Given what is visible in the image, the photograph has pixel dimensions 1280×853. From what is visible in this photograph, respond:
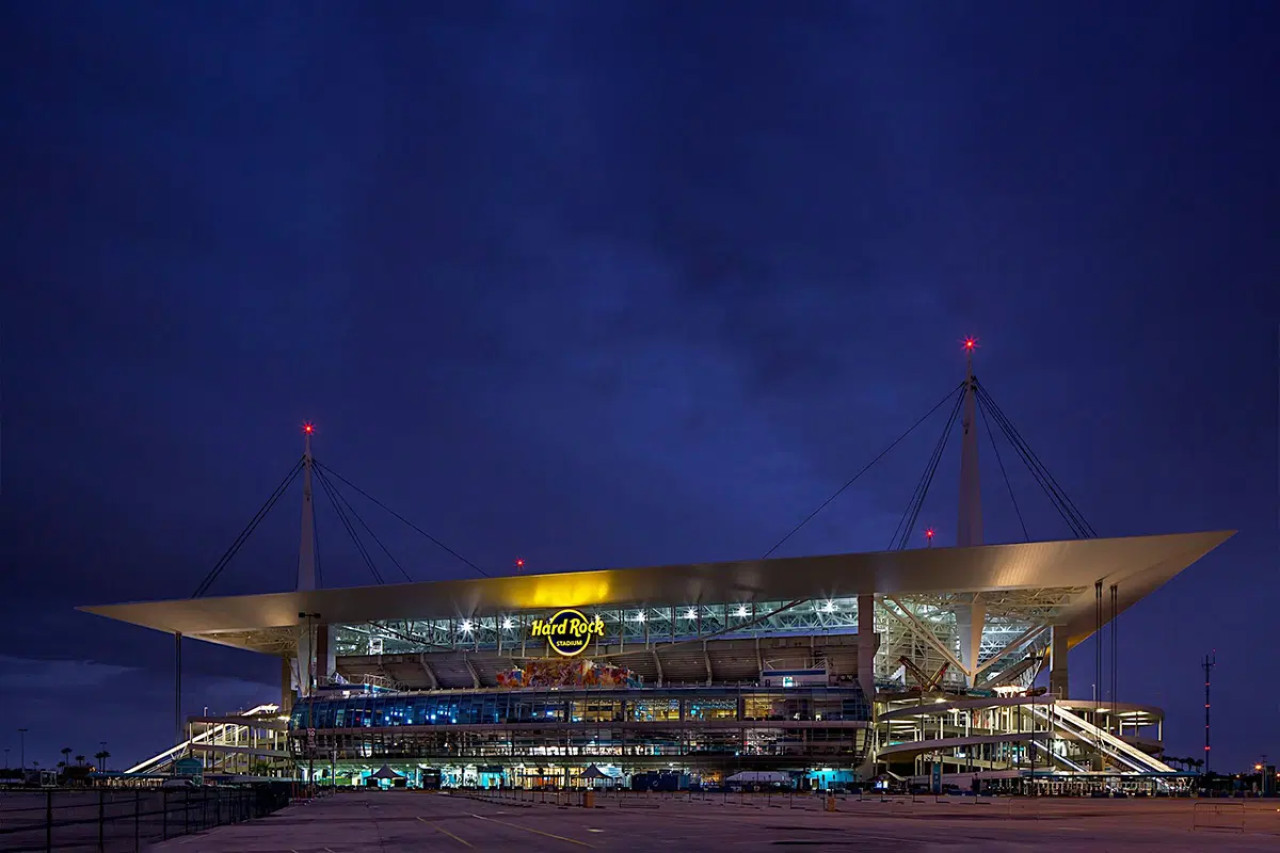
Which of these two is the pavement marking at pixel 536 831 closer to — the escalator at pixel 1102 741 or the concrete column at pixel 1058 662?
the escalator at pixel 1102 741

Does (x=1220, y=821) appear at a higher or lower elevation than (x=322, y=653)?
higher

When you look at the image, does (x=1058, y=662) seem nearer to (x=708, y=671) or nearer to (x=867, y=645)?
(x=867, y=645)

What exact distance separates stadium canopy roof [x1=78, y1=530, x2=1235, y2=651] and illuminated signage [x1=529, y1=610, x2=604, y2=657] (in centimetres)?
177

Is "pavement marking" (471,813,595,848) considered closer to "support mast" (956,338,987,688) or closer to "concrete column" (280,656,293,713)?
"support mast" (956,338,987,688)

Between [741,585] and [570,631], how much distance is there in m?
24.8

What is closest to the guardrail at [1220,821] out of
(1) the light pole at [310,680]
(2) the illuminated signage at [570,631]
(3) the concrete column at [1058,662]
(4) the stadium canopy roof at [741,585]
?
(4) the stadium canopy roof at [741,585]

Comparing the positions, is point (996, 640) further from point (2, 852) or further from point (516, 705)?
point (2, 852)

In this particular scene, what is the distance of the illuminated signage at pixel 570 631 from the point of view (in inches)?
4995

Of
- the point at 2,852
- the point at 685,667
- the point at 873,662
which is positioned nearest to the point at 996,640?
the point at 873,662

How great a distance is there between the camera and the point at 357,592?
121812 millimetres

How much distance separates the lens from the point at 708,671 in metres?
132

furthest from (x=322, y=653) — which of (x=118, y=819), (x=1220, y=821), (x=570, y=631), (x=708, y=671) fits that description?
(x=1220, y=821)

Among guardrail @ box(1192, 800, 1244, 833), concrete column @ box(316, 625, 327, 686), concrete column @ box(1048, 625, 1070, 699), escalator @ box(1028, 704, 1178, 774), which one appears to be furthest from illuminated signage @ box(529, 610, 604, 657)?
guardrail @ box(1192, 800, 1244, 833)

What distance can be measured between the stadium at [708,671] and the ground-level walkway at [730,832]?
5357 centimetres
